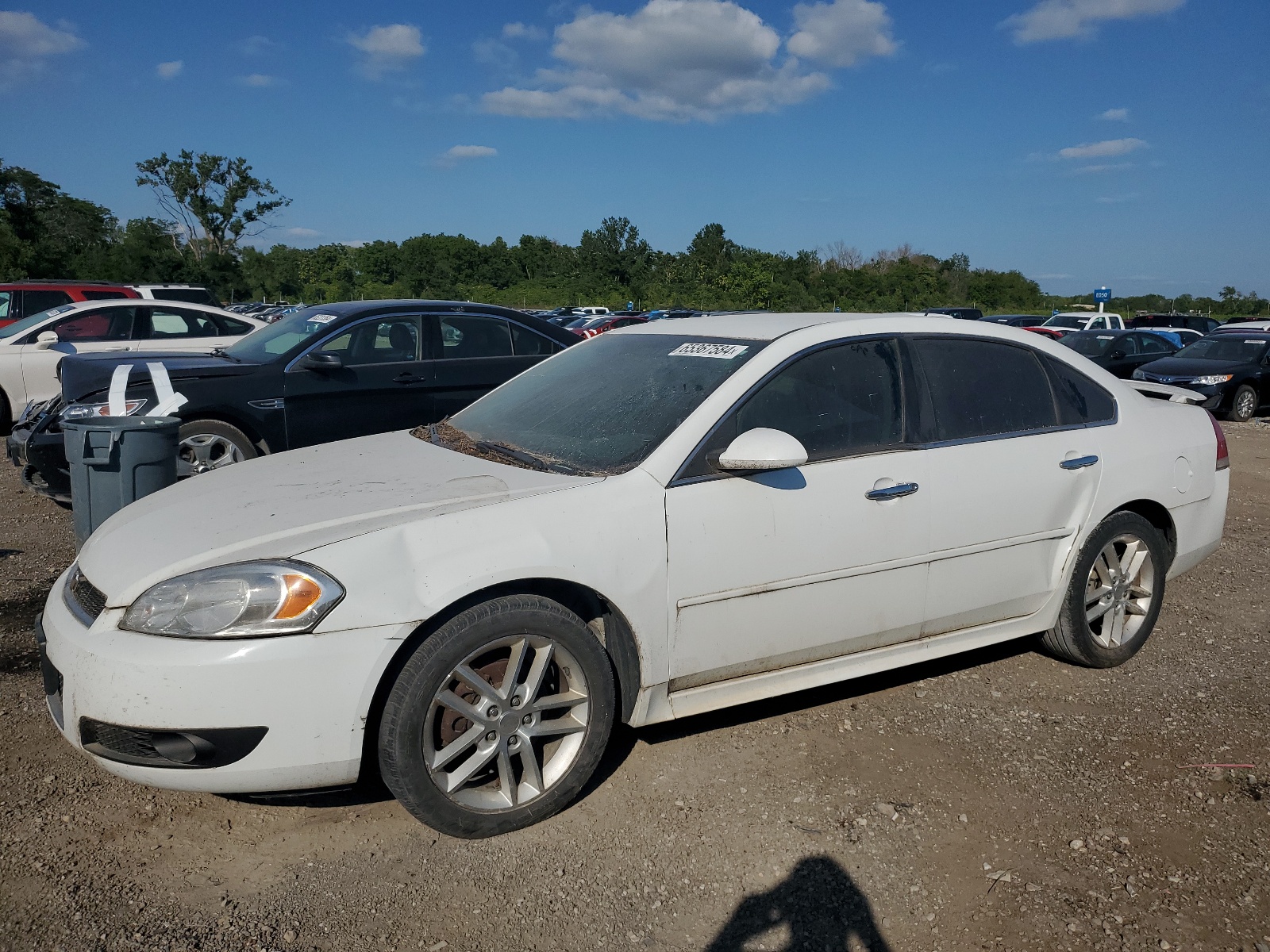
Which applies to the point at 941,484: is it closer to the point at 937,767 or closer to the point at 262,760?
the point at 937,767

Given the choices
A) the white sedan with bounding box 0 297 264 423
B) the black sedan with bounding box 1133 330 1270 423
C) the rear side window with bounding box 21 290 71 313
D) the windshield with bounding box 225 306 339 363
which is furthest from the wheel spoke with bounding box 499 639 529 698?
the black sedan with bounding box 1133 330 1270 423

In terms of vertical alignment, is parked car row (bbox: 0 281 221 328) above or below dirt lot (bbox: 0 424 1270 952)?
above

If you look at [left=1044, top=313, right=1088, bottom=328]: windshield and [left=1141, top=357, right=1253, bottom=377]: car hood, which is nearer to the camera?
[left=1141, top=357, right=1253, bottom=377]: car hood

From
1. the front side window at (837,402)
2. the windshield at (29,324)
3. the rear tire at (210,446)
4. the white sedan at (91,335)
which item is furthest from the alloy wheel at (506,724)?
the windshield at (29,324)

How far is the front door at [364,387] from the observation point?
282 inches

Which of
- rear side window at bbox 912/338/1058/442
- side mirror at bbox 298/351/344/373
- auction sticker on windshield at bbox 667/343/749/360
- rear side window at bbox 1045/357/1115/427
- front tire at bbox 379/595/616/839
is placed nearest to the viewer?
front tire at bbox 379/595/616/839

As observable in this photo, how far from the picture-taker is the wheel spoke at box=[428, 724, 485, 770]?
2.80 metres

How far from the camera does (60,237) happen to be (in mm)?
42875

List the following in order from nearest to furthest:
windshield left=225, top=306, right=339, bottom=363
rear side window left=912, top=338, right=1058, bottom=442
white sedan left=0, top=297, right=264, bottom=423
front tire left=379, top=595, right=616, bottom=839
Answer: front tire left=379, top=595, right=616, bottom=839 → rear side window left=912, top=338, right=1058, bottom=442 → windshield left=225, top=306, right=339, bottom=363 → white sedan left=0, top=297, right=264, bottom=423

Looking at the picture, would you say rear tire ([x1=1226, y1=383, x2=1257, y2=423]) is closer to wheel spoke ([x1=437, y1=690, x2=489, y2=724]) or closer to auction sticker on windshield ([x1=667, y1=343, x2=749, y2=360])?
auction sticker on windshield ([x1=667, y1=343, x2=749, y2=360])

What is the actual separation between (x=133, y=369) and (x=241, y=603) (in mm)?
4837

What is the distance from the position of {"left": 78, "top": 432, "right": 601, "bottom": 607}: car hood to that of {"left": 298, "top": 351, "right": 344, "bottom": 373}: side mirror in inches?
134

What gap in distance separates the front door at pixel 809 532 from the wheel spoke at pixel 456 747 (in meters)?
0.68

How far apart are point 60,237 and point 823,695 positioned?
159 feet
